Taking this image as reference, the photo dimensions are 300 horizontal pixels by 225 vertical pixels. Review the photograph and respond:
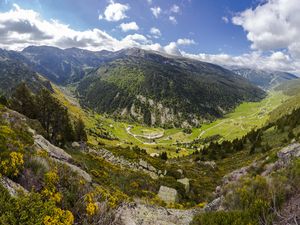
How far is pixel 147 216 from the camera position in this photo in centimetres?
1423

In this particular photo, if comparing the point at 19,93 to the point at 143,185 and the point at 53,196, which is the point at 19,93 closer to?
the point at 143,185

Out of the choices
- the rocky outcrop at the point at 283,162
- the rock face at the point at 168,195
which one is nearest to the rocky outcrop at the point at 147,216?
the rock face at the point at 168,195

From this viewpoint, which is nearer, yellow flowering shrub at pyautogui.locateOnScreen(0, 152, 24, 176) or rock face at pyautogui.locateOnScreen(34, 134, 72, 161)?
yellow flowering shrub at pyautogui.locateOnScreen(0, 152, 24, 176)

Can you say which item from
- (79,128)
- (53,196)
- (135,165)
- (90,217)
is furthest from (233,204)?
(79,128)

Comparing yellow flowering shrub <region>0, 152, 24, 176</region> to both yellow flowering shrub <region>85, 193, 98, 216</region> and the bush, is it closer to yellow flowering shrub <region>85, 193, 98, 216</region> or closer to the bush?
yellow flowering shrub <region>85, 193, 98, 216</region>

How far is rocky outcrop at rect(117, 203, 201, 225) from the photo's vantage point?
12414mm

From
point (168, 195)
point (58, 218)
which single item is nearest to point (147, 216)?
point (58, 218)

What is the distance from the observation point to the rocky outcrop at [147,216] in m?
12.4

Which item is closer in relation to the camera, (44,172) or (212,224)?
(212,224)

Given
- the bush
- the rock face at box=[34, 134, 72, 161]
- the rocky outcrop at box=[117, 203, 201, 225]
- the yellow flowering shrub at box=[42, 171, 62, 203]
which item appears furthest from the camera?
the rock face at box=[34, 134, 72, 161]

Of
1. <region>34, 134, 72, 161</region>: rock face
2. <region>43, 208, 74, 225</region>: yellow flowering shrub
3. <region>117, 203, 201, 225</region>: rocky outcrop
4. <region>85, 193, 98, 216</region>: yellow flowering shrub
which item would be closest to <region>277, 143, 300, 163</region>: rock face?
<region>117, 203, 201, 225</region>: rocky outcrop

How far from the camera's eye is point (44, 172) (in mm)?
11531

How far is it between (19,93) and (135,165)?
98.3ft

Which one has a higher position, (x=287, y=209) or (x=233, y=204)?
(x=287, y=209)
